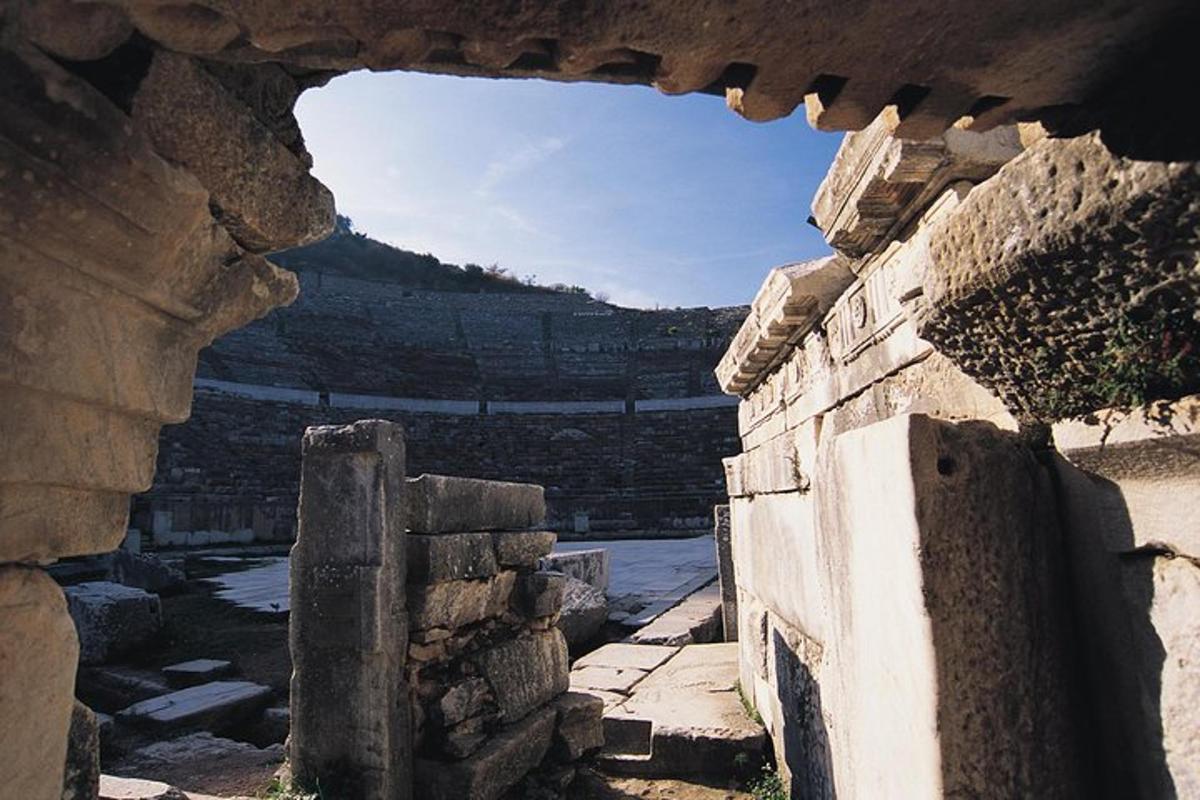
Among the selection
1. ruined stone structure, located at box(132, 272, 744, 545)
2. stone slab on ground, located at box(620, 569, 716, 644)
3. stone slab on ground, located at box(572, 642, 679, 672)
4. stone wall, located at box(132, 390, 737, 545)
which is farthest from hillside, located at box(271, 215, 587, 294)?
stone slab on ground, located at box(572, 642, 679, 672)

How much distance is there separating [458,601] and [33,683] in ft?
8.80

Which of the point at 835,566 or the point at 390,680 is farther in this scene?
the point at 390,680

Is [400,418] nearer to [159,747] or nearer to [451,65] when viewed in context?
[159,747]

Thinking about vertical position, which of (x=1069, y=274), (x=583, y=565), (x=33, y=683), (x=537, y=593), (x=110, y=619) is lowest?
(x=110, y=619)

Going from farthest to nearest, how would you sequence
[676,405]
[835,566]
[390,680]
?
[676,405]
[390,680]
[835,566]

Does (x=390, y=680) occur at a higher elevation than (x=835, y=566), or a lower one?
lower

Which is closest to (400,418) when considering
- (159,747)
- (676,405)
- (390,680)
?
(676,405)

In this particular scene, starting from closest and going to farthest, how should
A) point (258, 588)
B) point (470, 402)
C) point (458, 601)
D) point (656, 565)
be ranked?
1. point (458, 601)
2. point (258, 588)
3. point (656, 565)
4. point (470, 402)

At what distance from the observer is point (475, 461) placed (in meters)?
25.6

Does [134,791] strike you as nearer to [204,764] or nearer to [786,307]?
[204,764]

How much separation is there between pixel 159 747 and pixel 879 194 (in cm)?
553

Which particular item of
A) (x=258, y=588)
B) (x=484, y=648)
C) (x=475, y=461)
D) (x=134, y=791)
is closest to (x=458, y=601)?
(x=484, y=648)

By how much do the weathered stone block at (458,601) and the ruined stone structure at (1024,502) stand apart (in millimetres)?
2311

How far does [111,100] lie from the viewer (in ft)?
4.13
